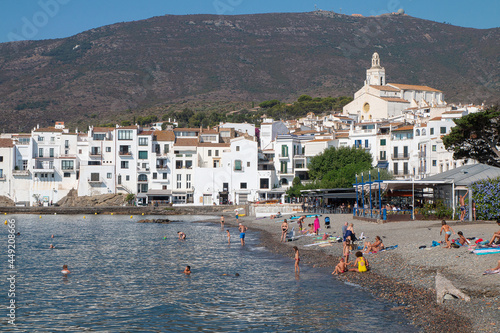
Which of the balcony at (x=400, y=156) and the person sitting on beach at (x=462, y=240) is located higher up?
the balcony at (x=400, y=156)

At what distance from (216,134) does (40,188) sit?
2962 centimetres

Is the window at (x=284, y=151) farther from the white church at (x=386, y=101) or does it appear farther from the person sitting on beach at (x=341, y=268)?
the person sitting on beach at (x=341, y=268)

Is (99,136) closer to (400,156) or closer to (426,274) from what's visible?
(400,156)

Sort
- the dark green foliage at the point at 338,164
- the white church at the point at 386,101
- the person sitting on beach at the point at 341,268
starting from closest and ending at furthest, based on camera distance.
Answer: the person sitting on beach at the point at 341,268, the dark green foliage at the point at 338,164, the white church at the point at 386,101

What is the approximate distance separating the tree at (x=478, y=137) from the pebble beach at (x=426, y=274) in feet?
34.8

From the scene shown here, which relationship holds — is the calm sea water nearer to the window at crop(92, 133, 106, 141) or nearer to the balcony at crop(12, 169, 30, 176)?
the balcony at crop(12, 169, 30, 176)

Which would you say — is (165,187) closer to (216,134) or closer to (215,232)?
(216,134)

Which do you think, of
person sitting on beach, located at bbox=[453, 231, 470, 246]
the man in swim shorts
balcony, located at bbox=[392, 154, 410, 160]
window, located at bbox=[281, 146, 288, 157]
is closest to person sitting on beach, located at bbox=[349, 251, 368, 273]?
person sitting on beach, located at bbox=[453, 231, 470, 246]

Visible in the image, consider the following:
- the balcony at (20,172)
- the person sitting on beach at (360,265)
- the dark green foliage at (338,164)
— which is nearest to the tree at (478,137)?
the person sitting on beach at (360,265)

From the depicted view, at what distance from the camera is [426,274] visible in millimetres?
21203

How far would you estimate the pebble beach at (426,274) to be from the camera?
51.8ft

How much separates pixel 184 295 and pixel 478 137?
30084 millimetres

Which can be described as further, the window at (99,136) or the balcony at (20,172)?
the window at (99,136)

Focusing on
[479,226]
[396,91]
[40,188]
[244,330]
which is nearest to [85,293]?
[244,330]
